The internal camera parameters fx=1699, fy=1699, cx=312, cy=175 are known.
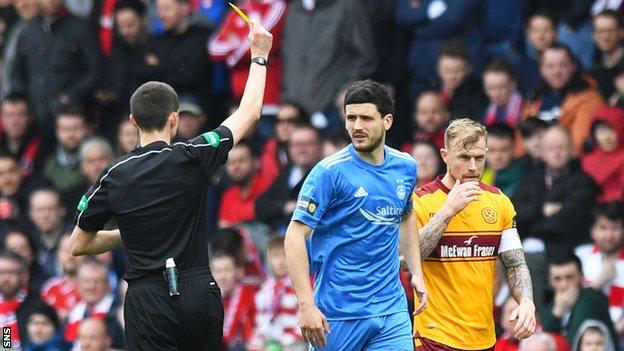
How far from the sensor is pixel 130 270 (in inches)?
391

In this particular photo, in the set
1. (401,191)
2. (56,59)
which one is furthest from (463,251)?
(56,59)

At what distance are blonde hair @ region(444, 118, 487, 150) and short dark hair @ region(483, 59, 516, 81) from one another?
568 centimetres

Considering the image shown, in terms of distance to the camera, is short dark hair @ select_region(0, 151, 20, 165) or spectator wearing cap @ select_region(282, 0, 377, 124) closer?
spectator wearing cap @ select_region(282, 0, 377, 124)

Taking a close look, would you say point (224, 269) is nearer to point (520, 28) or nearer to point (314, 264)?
point (520, 28)

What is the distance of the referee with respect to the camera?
979 centimetres

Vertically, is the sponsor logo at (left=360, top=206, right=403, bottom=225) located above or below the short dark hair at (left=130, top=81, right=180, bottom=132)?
below

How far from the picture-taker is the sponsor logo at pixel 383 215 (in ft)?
33.7

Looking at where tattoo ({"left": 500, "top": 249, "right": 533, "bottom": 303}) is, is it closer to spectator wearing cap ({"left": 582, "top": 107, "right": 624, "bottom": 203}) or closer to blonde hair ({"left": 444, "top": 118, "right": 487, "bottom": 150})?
blonde hair ({"left": 444, "top": 118, "right": 487, "bottom": 150})

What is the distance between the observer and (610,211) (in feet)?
47.3

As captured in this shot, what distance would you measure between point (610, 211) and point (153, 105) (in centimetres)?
583

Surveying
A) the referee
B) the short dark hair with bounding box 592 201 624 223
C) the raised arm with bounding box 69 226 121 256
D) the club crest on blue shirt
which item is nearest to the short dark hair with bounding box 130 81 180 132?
the referee

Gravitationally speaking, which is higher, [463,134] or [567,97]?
[567,97]

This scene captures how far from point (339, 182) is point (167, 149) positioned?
3.56ft

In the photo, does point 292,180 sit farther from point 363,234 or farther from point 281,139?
point 363,234
